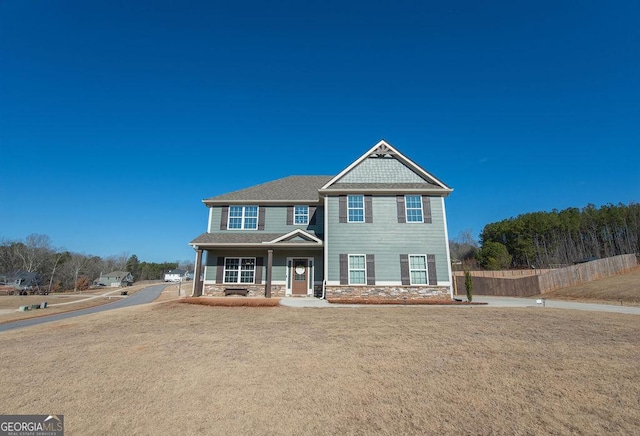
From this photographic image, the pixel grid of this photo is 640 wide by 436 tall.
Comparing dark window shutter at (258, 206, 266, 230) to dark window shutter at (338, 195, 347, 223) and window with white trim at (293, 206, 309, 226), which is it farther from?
dark window shutter at (338, 195, 347, 223)

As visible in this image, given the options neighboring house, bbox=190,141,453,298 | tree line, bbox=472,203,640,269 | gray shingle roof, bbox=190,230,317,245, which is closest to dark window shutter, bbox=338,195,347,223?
neighboring house, bbox=190,141,453,298

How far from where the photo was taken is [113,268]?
319ft

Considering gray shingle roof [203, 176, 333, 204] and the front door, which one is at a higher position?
gray shingle roof [203, 176, 333, 204]

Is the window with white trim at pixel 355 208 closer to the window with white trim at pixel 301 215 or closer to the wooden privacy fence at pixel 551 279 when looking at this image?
the window with white trim at pixel 301 215

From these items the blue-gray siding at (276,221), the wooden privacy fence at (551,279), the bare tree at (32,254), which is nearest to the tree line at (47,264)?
the bare tree at (32,254)

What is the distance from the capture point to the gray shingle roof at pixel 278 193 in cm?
1955

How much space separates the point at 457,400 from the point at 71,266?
3122 inches

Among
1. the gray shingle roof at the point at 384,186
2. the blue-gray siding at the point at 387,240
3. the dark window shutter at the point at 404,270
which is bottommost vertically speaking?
the dark window shutter at the point at 404,270

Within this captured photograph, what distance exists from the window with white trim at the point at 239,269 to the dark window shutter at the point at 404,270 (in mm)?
9018

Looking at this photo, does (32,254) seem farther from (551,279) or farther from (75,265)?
(551,279)

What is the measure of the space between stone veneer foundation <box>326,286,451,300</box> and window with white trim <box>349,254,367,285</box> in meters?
0.35

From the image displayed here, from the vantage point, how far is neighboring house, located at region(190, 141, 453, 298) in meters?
16.6

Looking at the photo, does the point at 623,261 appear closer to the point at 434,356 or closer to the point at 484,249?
the point at 484,249

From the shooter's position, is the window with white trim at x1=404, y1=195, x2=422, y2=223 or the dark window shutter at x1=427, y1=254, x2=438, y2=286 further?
the window with white trim at x1=404, y1=195, x2=422, y2=223
